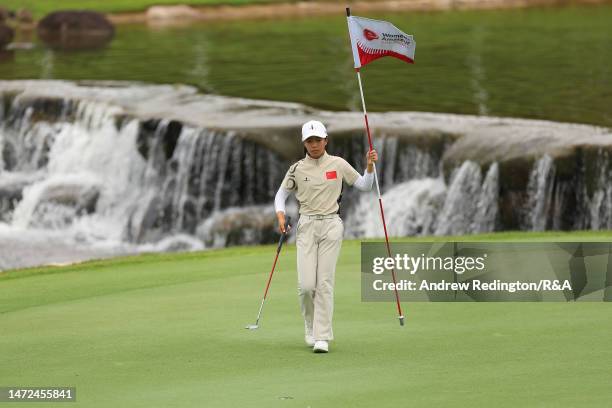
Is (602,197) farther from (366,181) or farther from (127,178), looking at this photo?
(366,181)

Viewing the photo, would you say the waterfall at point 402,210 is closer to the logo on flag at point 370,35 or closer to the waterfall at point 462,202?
the waterfall at point 462,202

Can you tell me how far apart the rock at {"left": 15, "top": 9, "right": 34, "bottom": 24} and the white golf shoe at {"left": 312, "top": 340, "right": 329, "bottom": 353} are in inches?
2346

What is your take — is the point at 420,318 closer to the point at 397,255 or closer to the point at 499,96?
the point at 397,255

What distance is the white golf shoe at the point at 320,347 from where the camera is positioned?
9672 mm

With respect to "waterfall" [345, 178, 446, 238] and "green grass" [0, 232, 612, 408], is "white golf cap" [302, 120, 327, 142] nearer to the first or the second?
"green grass" [0, 232, 612, 408]

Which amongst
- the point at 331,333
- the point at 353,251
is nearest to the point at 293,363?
the point at 331,333

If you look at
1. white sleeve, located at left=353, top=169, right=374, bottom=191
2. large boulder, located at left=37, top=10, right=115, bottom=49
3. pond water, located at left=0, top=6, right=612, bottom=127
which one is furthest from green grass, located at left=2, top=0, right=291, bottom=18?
white sleeve, located at left=353, top=169, right=374, bottom=191

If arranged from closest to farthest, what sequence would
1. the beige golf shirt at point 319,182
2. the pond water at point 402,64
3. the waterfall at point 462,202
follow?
the beige golf shirt at point 319,182 < the waterfall at point 462,202 < the pond water at point 402,64

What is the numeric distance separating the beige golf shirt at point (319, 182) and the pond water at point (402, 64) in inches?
773

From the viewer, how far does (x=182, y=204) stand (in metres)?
28.1

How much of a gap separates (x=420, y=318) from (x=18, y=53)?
4277cm

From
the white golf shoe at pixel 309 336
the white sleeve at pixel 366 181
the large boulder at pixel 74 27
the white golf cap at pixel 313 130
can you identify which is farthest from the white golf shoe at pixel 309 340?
the large boulder at pixel 74 27

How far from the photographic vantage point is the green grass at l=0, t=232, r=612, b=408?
8.24m

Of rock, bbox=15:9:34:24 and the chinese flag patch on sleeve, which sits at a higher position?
rock, bbox=15:9:34:24
